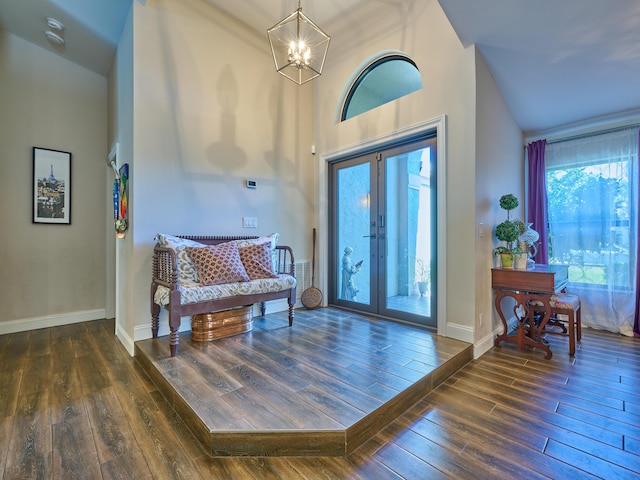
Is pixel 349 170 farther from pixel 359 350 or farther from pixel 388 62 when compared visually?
pixel 359 350

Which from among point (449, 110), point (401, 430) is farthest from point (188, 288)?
point (449, 110)

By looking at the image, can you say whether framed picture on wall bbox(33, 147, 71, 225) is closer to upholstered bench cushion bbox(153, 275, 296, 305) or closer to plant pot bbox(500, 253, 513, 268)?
upholstered bench cushion bbox(153, 275, 296, 305)

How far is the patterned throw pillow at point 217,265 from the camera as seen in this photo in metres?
2.65

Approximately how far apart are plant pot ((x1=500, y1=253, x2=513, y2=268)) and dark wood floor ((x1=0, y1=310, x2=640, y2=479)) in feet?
2.95

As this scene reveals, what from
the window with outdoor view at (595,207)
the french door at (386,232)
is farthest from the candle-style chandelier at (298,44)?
the window with outdoor view at (595,207)

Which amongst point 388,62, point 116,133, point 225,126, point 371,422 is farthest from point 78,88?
point 371,422

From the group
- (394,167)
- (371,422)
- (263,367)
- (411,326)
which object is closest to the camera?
(371,422)

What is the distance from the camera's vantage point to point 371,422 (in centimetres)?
162

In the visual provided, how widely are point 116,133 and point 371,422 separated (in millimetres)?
3870

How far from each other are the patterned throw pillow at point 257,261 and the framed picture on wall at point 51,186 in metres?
2.50

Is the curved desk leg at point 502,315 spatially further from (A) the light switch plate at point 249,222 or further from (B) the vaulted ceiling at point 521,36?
(A) the light switch plate at point 249,222

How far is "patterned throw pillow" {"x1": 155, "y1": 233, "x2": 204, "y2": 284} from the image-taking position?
8.84 feet

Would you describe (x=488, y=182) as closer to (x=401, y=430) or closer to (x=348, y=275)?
(x=348, y=275)

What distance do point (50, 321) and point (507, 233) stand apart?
5246 millimetres
